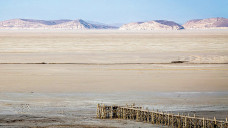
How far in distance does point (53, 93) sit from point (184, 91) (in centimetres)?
834

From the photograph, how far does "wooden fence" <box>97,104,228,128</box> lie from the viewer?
16.3m

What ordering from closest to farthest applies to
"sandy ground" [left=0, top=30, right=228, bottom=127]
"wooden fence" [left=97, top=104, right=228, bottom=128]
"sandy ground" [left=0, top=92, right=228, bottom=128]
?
"wooden fence" [left=97, top=104, right=228, bottom=128], "sandy ground" [left=0, top=92, right=228, bottom=128], "sandy ground" [left=0, top=30, right=228, bottom=127]

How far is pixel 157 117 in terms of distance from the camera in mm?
17828

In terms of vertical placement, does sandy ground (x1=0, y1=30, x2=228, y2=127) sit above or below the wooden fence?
above

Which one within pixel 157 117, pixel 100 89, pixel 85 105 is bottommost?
pixel 157 117

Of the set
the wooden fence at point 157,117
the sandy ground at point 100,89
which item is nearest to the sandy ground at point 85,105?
the sandy ground at point 100,89

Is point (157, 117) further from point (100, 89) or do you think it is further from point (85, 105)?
point (100, 89)

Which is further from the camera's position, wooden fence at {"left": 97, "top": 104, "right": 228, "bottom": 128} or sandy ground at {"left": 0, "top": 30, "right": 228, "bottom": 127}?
sandy ground at {"left": 0, "top": 30, "right": 228, "bottom": 127}

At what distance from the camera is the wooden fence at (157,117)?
1631 centimetres

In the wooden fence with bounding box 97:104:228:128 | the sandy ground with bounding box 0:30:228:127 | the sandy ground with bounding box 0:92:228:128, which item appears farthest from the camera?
the sandy ground with bounding box 0:30:228:127

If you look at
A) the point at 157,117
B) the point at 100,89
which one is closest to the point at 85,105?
the point at 157,117

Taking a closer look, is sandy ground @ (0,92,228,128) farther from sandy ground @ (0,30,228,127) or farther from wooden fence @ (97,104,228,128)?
wooden fence @ (97,104,228,128)

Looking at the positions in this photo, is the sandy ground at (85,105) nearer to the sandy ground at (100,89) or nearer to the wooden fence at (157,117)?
the sandy ground at (100,89)

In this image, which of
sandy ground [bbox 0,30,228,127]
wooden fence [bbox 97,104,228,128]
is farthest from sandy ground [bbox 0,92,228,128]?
wooden fence [bbox 97,104,228,128]
